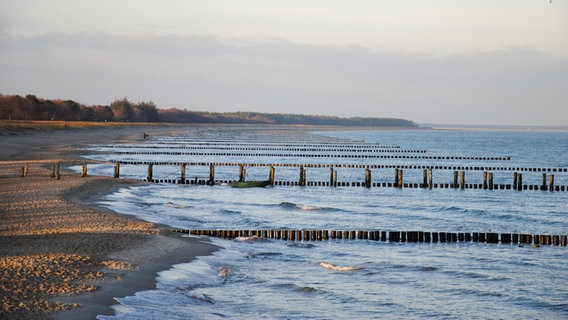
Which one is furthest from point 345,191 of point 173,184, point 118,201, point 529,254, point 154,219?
point 529,254

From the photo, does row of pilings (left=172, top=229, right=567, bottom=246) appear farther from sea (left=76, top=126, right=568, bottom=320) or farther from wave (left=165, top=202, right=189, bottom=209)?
wave (left=165, top=202, right=189, bottom=209)

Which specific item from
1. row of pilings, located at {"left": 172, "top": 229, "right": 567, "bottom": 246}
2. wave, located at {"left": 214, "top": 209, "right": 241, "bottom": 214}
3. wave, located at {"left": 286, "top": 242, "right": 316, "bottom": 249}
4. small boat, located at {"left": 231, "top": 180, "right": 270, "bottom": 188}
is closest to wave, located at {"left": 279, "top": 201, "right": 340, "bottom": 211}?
wave, located at {"left": 214, "top": 209, "right": 241, "bottom": 214}

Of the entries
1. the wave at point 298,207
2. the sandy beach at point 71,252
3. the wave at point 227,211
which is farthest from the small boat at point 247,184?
the wave at point 227,211

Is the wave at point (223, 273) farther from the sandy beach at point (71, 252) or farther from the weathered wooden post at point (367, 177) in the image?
the weathered wooden post at point (367, 177)

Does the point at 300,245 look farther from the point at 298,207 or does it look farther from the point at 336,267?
the point at 298,207

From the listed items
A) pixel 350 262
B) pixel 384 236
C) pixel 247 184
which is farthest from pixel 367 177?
pixel 350 262

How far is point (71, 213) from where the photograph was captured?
27.9 metres

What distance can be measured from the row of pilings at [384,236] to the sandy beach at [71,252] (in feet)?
6.19

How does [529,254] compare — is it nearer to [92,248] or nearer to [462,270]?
[462,270]

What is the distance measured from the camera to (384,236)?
2659cm

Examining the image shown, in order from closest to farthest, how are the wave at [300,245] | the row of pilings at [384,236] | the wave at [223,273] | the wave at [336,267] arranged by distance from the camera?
1. the wave at [223,273]
2. the wave at [336,267]
3. the wave at [300,245]
4. the row of pilings at [384,236]

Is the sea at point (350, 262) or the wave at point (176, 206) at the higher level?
the wave at point (176, 206)

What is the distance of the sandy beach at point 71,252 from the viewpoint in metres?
14.4

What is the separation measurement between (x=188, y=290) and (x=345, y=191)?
2967 cm
